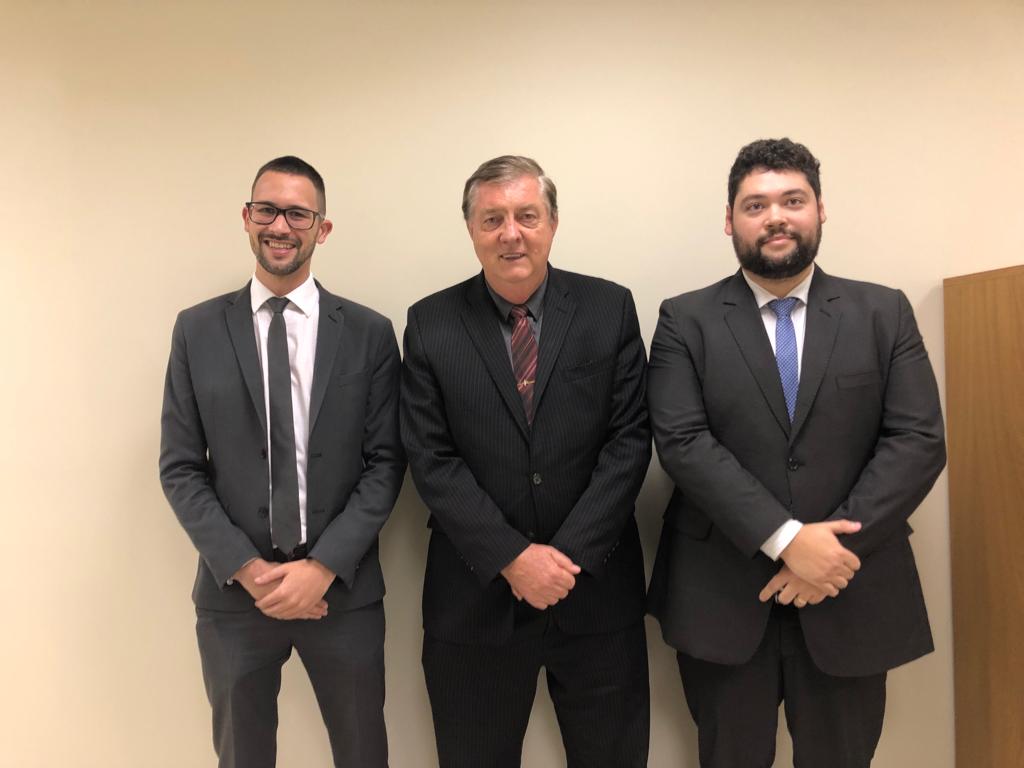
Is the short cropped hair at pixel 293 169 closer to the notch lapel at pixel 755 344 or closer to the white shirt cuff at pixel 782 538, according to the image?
the notch lapel at pixel 755 344

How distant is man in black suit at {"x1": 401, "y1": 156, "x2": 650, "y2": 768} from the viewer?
184 cm

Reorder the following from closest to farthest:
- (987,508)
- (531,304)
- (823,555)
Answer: (823,555) → (531,304) → (987,508)

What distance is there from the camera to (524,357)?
1912 mm

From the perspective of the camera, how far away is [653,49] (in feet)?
7.77

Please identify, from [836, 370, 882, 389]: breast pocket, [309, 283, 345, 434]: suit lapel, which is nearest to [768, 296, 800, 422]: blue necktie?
[836, 370, 882, 389]: breast pocket

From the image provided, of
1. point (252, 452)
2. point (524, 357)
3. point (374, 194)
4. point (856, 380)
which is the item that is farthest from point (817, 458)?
point (374, 194)

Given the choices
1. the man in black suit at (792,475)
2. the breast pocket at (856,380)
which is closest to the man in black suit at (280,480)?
the man in black suit at (792,475)

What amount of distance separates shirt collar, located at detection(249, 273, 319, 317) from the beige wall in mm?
345

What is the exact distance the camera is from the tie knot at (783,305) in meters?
1.86

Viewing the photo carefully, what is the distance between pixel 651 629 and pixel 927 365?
48.5 inches

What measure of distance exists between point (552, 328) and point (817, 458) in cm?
77

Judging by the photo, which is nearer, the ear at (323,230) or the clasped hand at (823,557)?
the clasped hand at (823,557)

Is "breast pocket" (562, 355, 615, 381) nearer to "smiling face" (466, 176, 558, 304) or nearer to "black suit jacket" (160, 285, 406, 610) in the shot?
"smiling face" (466, 176, 558, 304)

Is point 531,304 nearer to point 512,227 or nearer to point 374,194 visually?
point 512,227
